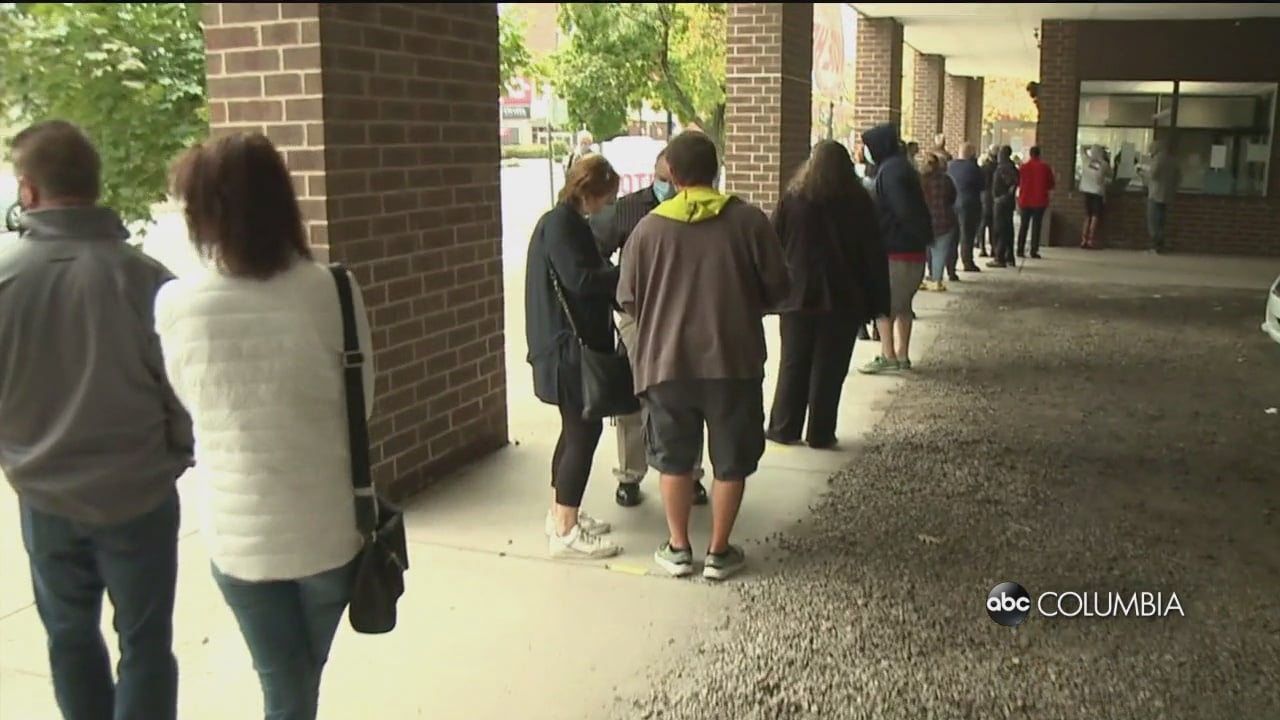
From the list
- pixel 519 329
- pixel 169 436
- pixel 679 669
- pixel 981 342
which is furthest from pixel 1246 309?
pixel 169 436

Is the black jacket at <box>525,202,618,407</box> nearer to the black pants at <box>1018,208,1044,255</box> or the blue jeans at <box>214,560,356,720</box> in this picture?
the blue jeans at <box>214,560,356,720</box>

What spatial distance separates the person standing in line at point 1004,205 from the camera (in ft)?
48.3

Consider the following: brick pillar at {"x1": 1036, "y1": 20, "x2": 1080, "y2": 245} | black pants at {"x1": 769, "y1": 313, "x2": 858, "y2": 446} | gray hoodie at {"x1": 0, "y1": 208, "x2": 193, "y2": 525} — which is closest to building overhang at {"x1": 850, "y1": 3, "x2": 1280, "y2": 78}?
brick pillar at {"x1": 1036, "y1": 20, "x2": 1080, "y2": 245}

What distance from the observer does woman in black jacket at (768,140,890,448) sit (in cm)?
600

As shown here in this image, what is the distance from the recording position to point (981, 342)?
9430 mm

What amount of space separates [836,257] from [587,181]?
215cm

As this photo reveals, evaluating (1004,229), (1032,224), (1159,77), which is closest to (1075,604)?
(1004,229)

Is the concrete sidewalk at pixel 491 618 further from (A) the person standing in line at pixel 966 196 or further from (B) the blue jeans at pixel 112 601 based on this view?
(A) the person standing in line at pixel 966 196

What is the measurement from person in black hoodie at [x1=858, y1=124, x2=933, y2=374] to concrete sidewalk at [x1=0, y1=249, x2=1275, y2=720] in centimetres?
235

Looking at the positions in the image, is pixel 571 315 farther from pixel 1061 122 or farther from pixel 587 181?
pixel 1061 122

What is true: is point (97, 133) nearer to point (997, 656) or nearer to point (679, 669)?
point (679, 669)

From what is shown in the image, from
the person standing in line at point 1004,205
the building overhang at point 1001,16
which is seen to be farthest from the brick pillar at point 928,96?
the person standing in line at point 1004,205

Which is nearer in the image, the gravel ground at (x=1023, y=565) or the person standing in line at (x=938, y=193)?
the gravel ground at (x=1023, y=565)

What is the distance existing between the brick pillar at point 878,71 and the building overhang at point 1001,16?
A: 10.6 inches
